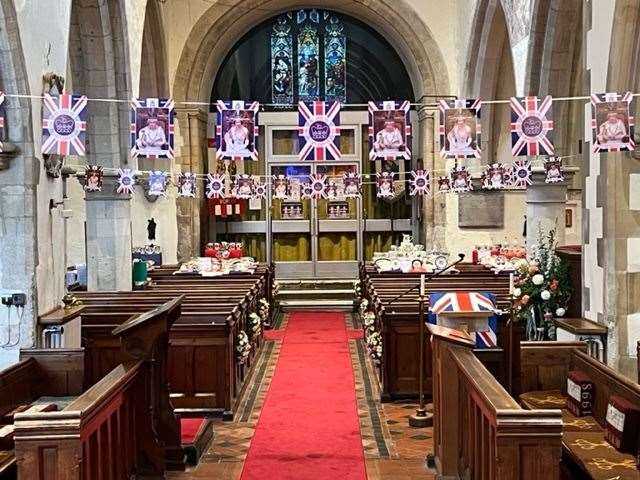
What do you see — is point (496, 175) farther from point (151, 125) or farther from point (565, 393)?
point (565, 393)

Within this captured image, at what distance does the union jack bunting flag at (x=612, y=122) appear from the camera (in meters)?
6.32

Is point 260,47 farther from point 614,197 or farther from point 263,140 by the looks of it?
point 614,197

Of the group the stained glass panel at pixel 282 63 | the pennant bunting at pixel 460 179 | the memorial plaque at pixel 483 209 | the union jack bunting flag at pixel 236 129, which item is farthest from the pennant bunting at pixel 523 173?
the stained glass panel at pixel 282 63

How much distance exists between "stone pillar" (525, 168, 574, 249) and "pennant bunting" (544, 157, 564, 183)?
12.1 inches

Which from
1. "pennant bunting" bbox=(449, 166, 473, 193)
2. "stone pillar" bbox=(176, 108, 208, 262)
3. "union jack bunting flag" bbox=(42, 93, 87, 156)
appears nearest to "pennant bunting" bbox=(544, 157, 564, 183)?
"pennant bunting" bbox=(449, 166, 473, 193)

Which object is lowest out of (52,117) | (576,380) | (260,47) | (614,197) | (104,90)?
(576,380)

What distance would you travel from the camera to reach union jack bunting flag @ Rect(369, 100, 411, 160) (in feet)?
29.5

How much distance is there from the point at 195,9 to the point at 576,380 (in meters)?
13.4

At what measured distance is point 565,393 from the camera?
227 inches

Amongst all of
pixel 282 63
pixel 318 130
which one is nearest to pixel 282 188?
pixel 282 63

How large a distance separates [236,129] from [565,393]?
15.8 feet

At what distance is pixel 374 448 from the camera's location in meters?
6.42

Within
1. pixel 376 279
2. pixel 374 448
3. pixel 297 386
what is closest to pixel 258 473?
pixel 374 448

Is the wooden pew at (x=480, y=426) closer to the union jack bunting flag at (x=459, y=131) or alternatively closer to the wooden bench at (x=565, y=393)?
the wooden bench at (x=565, y=393)
